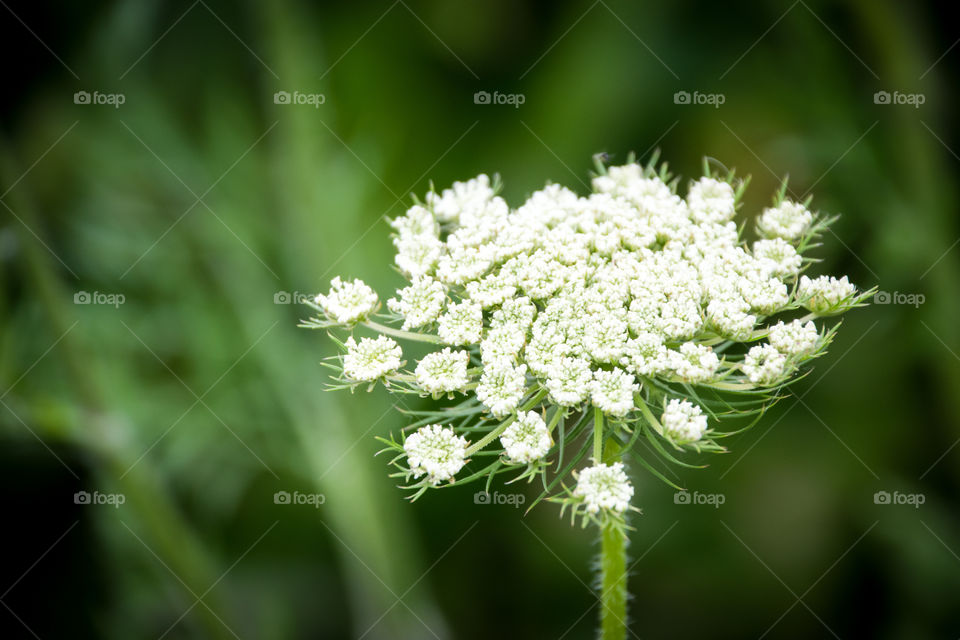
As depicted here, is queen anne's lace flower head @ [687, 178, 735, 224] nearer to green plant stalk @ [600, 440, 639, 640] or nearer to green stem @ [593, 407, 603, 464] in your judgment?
green stem @ [593, 407, 603, 464]

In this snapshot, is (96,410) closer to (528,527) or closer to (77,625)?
(77,625)

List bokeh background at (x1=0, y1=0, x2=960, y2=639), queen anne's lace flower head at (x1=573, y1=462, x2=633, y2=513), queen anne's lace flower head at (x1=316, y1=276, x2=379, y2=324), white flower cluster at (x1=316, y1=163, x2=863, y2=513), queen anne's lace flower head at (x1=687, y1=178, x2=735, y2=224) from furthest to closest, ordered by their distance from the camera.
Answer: bokeh background at (x1=0, y1=0, x2=960, y2=639), queen anne's lace flower head at (x1=687, y1=178, x2=735, y2=224), queen anne's lace flower head at (x1=316, y1=276, x2=379, y2=324), white flower cluster at (x1=316, y1=163, x2=863, y2=513), queen anne's lace flower head at (x1=573, y1=462, x2=633, y2=513)

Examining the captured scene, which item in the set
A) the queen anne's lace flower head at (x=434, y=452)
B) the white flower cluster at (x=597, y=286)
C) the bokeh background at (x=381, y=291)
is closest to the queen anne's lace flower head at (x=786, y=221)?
the white flower cluster at (x=597, y=286)

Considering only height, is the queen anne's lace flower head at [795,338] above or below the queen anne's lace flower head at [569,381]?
above

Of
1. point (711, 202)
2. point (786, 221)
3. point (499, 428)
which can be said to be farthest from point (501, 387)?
point (786, 221)

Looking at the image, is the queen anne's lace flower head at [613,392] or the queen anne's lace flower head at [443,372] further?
the queen anne's lace flower head at [443,372]

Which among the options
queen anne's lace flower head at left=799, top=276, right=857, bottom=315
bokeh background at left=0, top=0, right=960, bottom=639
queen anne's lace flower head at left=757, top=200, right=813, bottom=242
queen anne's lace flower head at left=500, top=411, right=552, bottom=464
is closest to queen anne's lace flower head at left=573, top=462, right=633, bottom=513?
queen anne's lace flower head at left=500, top=411, right=552, bottom=464

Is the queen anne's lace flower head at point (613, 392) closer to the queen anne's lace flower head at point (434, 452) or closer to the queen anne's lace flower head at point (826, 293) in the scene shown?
the queen anne's lace flower head at point (434, 452)

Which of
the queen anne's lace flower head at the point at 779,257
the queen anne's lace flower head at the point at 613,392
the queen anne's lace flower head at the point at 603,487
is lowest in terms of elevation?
the queen anne's lace flower head at the point at 603,487
